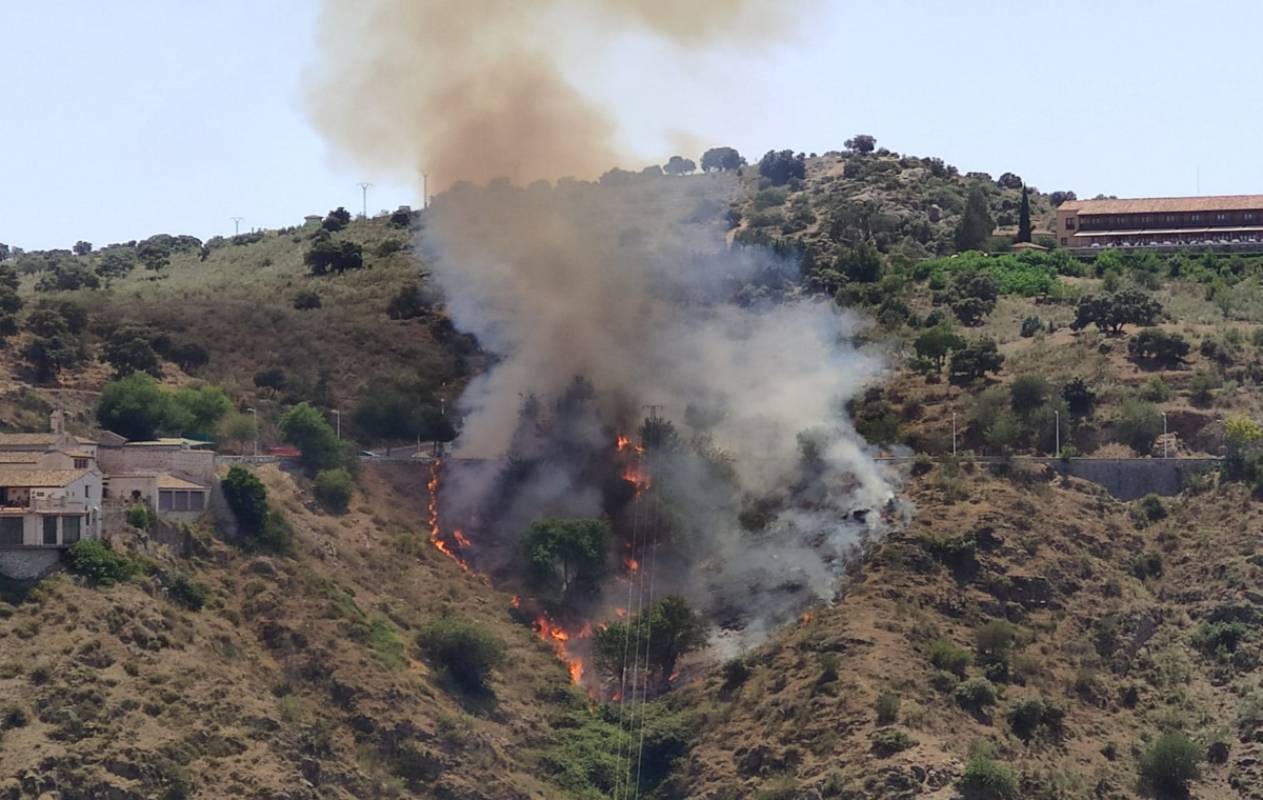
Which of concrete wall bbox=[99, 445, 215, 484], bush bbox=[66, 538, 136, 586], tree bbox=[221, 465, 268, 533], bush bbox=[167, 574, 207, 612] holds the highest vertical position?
concrete wall bbox=[99, 445, 215, 484]

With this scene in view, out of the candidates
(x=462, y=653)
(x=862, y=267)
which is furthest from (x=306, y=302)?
(x=462, y=653)

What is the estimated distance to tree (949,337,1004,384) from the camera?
163m

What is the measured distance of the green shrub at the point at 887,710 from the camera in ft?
414

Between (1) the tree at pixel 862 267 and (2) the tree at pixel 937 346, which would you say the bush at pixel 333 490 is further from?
(1) the tree at pixel 862 267

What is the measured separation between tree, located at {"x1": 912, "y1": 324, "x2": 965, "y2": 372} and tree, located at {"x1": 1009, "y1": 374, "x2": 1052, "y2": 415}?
31.2 ft

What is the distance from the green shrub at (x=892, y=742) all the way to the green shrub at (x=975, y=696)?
18.1 ft

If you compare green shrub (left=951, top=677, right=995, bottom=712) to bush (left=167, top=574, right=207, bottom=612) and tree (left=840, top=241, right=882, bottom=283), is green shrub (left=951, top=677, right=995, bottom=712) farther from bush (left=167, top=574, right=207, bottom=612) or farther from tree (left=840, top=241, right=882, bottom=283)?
tree (left=840, top=241, right=882, bottom=283)

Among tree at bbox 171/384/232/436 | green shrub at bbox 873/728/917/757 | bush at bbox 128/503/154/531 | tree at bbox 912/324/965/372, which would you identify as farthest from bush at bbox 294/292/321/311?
green shrub at bbox 873/728/917/757

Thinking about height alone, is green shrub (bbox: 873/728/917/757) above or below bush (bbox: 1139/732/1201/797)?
above

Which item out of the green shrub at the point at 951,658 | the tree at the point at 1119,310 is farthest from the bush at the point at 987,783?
the tree at the point at 1119,310

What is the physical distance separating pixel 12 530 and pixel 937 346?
6324cm

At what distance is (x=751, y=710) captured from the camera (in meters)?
132

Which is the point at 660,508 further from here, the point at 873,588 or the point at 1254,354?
the point at 1254,354

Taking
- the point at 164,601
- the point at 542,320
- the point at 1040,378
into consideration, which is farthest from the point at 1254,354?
the point at 164,601
